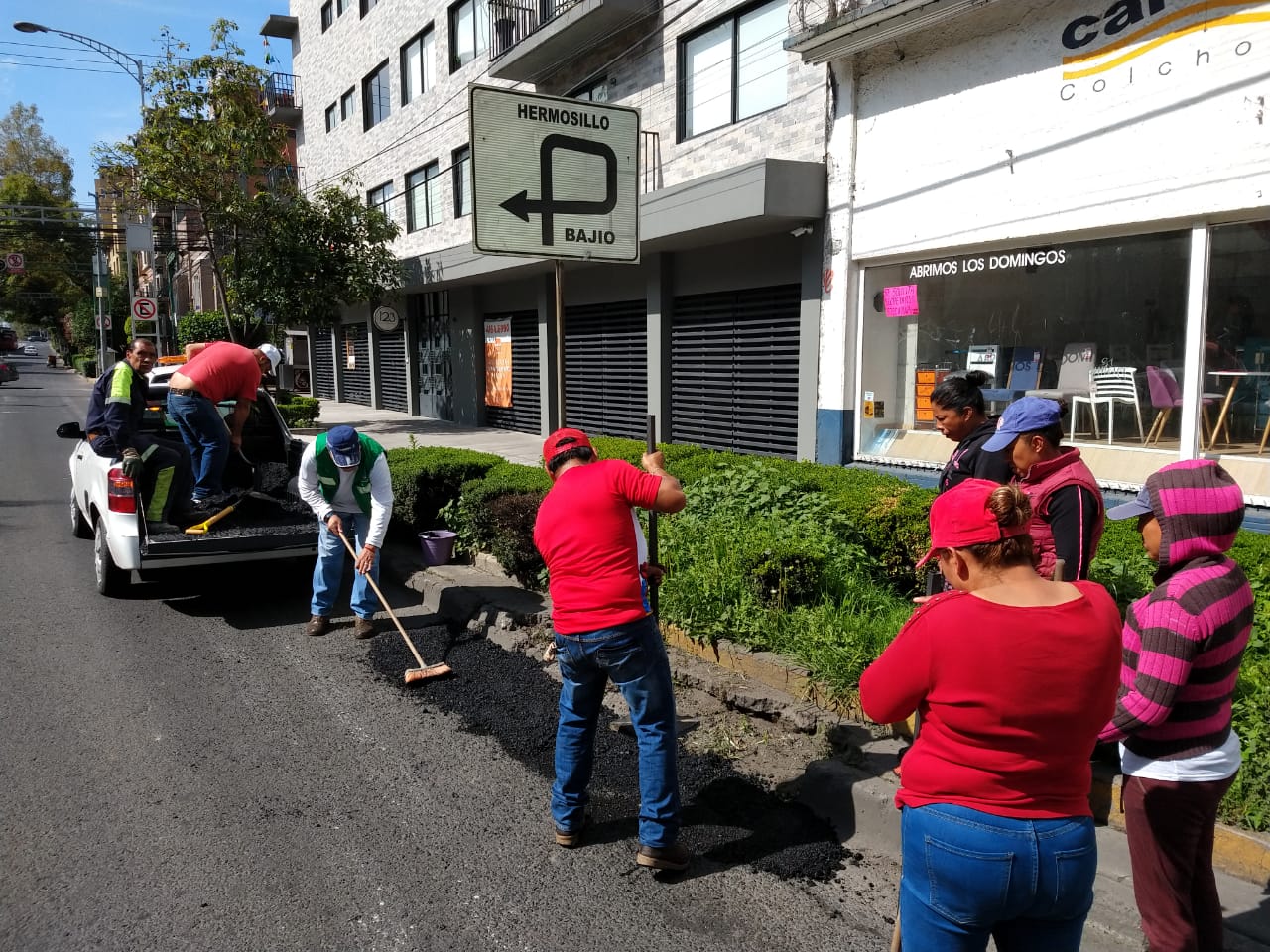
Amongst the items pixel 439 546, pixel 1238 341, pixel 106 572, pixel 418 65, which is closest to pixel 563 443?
pixel 439 546

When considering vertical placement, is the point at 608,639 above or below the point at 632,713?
above

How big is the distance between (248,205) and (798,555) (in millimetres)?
16224

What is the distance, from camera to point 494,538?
289 inches

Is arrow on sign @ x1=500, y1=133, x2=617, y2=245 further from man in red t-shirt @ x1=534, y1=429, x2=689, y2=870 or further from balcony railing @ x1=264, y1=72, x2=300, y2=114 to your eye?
balcony railing @ x1=264, y1=72, x2=300, y2=114

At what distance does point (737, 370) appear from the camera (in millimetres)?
12992

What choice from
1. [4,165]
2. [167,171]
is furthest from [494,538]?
[4,165]

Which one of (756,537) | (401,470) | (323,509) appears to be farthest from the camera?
(401,470)

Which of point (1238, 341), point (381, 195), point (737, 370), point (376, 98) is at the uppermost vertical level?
point (376, 98)

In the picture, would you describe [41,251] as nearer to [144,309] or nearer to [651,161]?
[144,309]

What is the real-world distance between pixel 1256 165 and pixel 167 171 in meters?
17.3

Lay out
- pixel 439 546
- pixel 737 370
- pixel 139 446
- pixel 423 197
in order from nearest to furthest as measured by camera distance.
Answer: pixel 139 446 < pixel 439 546 < pixel 737 370 < pixel 423 197

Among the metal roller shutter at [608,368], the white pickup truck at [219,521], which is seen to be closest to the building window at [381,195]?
the metal roller shutter at [608,368]

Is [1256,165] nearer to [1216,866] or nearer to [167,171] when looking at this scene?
[1216,866]

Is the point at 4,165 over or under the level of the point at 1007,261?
over
